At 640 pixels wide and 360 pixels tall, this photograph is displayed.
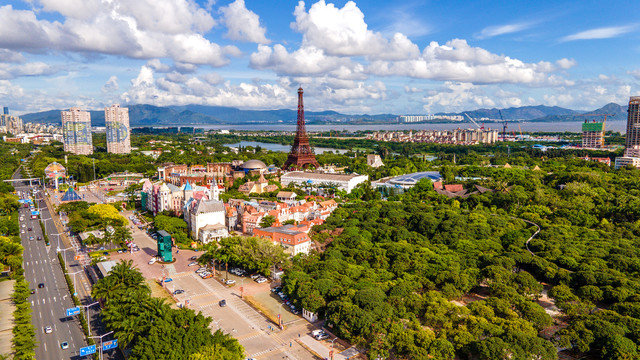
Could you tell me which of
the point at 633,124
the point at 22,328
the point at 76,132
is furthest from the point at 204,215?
the point at 633,124

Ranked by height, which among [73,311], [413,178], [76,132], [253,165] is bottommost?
[73,311]

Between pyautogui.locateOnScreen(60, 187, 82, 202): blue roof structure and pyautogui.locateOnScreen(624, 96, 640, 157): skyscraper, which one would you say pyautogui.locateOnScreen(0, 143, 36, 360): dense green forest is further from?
pyautogui.locateOnScreen(624, 96, 640, 157): skyscraper

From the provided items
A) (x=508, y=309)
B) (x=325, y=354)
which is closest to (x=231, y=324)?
(x=325, y=354)

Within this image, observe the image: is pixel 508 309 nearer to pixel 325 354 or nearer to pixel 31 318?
pixel 325 354

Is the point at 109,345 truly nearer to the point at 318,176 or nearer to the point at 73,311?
the point at 73,311

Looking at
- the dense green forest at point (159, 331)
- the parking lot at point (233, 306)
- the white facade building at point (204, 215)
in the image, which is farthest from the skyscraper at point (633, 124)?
the dense green forest at point (159, 331)

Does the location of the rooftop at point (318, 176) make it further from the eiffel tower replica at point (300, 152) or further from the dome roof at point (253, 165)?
the dome roof at point (253, 165)
